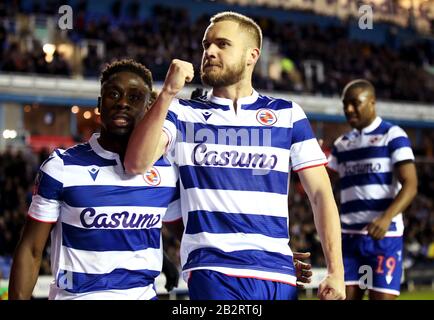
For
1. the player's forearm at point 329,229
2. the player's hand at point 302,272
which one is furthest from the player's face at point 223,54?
the player's hand at point 302,272

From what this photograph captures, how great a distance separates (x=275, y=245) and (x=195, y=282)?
44cm

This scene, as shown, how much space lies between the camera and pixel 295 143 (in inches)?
169

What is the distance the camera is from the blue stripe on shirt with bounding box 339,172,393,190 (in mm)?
7664

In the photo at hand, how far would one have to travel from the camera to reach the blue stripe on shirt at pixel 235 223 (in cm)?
407

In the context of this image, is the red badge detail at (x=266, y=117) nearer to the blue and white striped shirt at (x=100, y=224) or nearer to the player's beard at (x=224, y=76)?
the player's beard at (x=224, y=76)

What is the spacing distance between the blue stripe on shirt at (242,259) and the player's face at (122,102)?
0.75 m

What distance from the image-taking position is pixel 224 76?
167 inches

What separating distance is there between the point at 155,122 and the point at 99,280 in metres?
0.92

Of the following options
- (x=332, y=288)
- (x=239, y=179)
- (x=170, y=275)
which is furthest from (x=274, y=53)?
(x=332, y=288)

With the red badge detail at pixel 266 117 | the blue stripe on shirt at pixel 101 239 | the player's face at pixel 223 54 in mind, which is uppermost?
the player's face at pixel 223 54

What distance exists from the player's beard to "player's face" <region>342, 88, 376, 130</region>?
11.6 ft

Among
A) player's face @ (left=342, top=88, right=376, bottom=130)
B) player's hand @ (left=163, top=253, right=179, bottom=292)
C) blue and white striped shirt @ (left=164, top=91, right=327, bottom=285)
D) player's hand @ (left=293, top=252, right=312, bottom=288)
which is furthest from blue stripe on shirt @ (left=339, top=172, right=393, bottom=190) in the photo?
blue and white striped shirt @ (left=164, top=91, right=327, bottom=285)

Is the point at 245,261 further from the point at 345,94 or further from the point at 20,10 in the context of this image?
the point at 20,10

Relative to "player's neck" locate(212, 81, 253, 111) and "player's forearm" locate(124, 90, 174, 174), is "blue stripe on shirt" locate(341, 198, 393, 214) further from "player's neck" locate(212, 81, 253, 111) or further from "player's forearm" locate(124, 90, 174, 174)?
"player's forearm" locate(124, 90, 174, 174)
